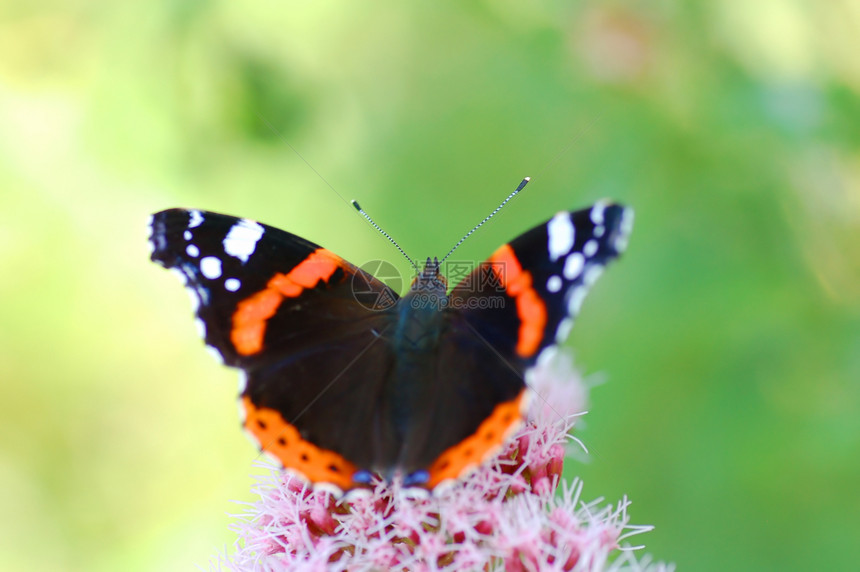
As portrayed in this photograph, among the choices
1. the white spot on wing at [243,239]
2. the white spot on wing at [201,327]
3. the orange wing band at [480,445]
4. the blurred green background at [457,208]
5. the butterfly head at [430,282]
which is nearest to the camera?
the orange wing band at [480,445]

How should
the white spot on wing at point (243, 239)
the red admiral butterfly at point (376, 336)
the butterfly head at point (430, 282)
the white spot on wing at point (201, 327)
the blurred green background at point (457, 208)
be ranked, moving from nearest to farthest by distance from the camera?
the red admiral butterfly at point (376, 336), the white spot on wing at point (201, 327), the white spot on wing at point (243, 239), the butterfly head at point (430, 282), the blurred green background at point (457, 208)

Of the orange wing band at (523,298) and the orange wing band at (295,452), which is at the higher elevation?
the orange wing band at (523,298)

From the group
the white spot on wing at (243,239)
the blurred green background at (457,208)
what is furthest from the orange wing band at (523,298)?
the blurred green background at (457,208)

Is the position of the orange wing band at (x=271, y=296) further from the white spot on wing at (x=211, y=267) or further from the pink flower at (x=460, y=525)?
the pink flower at (x=460, y=525)

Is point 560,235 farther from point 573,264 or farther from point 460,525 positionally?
point 460,525

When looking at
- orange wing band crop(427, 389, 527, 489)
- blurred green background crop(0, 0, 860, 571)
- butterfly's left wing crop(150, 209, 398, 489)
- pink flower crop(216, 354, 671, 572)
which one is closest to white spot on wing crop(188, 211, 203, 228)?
butterfly's left wing crop(150, 209, 398, 489)

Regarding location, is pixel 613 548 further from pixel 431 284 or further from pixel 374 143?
pixel 374 143

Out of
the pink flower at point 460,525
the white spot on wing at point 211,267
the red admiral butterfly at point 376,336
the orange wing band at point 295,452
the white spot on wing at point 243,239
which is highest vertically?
the white spot on wing at point 243,239

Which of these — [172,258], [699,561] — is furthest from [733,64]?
[172,258]
